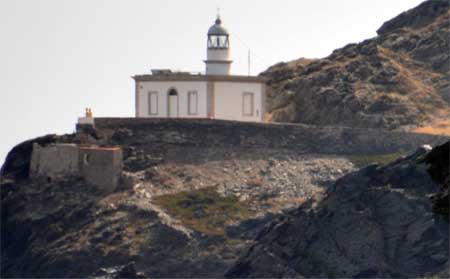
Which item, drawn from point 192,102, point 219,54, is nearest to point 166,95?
point 192,102

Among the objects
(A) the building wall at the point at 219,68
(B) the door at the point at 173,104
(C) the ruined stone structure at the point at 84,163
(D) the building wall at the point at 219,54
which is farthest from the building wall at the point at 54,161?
(D) the building wall at the point at 219,54

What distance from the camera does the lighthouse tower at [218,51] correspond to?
224 feet

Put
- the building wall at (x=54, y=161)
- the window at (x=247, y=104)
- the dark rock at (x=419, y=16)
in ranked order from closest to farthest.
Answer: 1. the building wall at (x=54, y=161)
2. the window at (x=247, y=104)
3. the dark rock at (x=419, y=16)

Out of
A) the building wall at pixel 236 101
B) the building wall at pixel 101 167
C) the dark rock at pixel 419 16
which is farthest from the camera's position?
the dark rock at pixel 419 16

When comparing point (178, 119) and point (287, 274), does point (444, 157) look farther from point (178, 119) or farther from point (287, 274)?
point (178, 119)

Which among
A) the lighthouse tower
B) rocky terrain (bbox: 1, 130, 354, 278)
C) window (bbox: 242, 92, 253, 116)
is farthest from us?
window (bbox: 242, 92, 253, 116)

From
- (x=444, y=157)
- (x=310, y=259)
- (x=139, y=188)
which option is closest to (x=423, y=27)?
(x=139, y=188)

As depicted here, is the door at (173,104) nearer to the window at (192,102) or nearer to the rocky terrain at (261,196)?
the window at (192,102)

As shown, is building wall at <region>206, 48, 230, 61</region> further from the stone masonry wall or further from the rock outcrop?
the rock outcrop

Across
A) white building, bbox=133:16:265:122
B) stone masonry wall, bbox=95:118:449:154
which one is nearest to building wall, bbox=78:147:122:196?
stone masonry wall, bbox=95:118:449:154

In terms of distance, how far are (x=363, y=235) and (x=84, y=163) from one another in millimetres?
13874

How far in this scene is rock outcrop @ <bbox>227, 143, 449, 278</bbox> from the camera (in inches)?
2185

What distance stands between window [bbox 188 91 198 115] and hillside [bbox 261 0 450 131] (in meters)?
5.01

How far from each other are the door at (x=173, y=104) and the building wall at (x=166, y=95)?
0.43 feet
